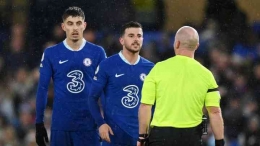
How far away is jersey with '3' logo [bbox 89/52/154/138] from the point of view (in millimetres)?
7868

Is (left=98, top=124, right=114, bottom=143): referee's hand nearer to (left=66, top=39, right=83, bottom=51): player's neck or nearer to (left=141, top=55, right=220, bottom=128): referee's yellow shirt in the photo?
(left=66, top=39, right=83, bottom=51): player's neck

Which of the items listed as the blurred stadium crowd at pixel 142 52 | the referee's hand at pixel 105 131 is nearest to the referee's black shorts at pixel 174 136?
the referee's hand at pixel 105 131

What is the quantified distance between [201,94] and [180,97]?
0.17m

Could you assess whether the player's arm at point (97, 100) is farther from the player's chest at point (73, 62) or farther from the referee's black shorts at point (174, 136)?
the referee's black shorts at point (174, 136)

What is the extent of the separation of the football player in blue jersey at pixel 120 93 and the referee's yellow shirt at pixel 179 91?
134 cm

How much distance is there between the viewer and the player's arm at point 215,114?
255 inches

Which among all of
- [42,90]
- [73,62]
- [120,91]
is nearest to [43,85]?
[42,90]

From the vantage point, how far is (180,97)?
6484 millimetres

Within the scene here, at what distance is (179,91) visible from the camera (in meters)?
6.48

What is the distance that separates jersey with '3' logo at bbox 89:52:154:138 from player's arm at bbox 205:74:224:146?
58.8 inches

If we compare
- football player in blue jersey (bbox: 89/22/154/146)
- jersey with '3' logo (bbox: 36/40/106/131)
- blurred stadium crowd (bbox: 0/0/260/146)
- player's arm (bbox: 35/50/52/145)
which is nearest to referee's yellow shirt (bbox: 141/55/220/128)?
football player in blue jersey (bbox: 89/22/154/146)

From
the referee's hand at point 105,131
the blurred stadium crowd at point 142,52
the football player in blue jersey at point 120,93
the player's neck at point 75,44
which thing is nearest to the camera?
the referee's hand at point 105,131

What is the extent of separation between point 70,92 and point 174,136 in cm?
204

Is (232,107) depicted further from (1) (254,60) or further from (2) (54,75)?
(2) (54,75)
